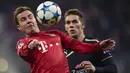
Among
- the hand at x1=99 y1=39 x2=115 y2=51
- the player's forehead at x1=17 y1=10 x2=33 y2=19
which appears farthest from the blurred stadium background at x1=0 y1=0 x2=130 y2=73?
the player's forehead at x1=17 y1=10 x2=33 y2=19

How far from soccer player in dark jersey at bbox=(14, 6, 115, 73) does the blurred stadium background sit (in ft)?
19.4

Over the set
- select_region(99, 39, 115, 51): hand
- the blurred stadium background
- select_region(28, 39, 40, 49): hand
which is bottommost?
the blurred stadium background

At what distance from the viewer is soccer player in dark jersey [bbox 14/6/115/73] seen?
388cm

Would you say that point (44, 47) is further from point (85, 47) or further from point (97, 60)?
point (97, 60)

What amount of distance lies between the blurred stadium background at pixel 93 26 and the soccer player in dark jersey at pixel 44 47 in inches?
232

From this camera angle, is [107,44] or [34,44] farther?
[107,44]

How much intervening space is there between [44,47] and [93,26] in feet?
22.0

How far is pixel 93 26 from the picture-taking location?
10.5m

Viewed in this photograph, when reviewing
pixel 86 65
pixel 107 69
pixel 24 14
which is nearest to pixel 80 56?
pixel 107 69

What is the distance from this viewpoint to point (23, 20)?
419 centimetres

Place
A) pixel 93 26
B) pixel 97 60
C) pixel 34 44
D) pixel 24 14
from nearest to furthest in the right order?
pixel 34 44 < pixel 24 14 < pixel 97 60 < pixel 93 26

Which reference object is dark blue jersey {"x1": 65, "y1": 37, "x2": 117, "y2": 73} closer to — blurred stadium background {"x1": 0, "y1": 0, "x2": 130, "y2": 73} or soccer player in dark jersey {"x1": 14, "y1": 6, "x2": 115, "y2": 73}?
soccer player in dark jersey {"x1": 14, "y1": 6, "x2": 115, "y2": 73}

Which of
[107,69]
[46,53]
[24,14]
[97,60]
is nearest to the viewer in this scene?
[46,53]

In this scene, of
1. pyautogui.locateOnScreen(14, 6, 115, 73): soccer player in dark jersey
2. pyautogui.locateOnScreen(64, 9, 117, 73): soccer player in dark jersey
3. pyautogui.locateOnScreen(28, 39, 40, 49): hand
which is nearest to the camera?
pyautogui.locateOnScreen(28, 39, 40, 49): hand
